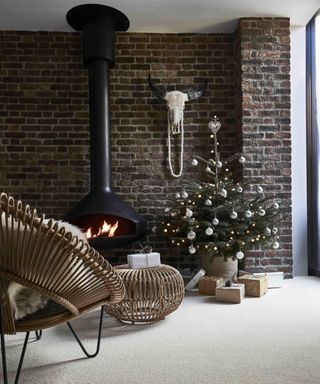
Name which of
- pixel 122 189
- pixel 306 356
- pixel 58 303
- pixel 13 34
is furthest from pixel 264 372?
pixel 13 34

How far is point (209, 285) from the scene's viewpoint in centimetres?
342

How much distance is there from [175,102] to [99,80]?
852 mm

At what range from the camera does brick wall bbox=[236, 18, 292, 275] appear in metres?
4.17

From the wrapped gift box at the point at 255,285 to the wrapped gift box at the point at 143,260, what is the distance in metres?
1.05

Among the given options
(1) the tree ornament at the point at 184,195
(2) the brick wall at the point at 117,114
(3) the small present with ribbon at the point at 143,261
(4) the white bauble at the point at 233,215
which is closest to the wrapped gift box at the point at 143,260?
(3) the small present with ribbon at the point at 143,261

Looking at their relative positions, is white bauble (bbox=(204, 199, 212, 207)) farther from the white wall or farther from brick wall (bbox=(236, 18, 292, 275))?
the white wall

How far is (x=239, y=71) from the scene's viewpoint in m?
4.30

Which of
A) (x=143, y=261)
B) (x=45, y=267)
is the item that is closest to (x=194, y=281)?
(x=143, y=261)

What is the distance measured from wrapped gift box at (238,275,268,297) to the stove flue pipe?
1601 mm

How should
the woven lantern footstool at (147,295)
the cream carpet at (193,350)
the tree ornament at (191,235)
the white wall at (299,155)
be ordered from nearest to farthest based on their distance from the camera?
1. the cream carpet at (193,350)
2. the woven lantern footstool at (147,295)
3. the tree ornament at (191,235)
4. the white wall at (299,155)

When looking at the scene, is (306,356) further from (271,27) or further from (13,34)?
(13,34)

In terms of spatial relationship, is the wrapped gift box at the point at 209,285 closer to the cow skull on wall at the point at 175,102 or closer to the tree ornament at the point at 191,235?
the tree ornament at the point at 191,235

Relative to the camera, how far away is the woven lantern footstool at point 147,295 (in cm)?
243

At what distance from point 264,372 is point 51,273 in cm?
104
